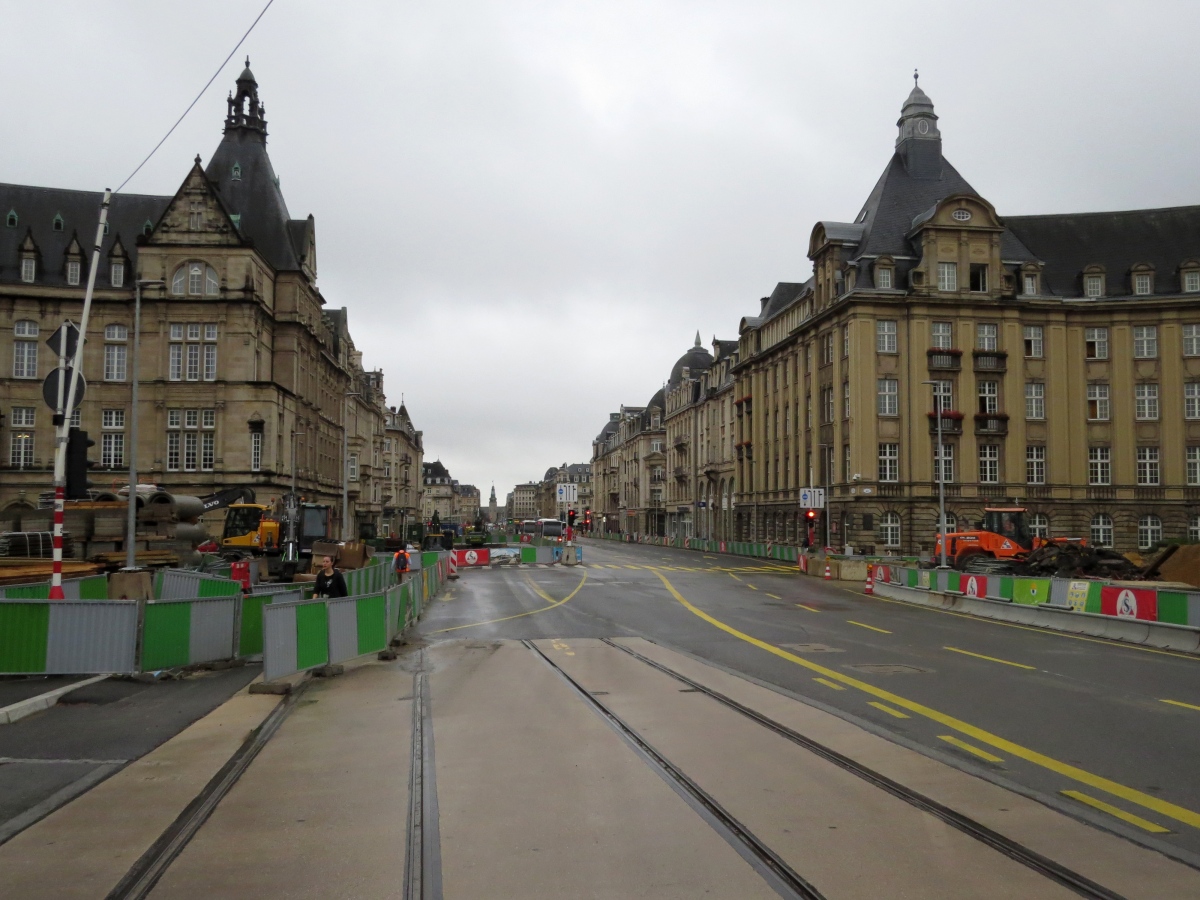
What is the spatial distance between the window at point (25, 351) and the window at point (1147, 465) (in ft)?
220

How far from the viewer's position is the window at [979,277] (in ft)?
180

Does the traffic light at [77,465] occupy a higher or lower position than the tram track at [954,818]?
higher

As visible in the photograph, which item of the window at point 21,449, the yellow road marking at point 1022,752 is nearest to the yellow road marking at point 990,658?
the yellow road marking at point 1022,752

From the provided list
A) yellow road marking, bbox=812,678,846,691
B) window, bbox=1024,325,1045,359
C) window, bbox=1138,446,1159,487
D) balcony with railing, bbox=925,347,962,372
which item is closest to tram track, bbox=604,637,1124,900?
yellow road marking, bbox=812,678,846,691

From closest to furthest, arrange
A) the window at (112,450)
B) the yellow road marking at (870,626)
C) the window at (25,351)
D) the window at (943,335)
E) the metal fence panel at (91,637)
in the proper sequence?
the metal fence panel at (91,637) → the yellow road marking at (870,626) → the window at (112,450) → the window at (943,335) → the window at (25,351)

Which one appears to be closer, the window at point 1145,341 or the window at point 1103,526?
the window at point 1103,526

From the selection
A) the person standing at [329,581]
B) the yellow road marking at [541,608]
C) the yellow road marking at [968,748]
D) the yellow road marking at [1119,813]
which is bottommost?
the yellow road marking at [541,608]

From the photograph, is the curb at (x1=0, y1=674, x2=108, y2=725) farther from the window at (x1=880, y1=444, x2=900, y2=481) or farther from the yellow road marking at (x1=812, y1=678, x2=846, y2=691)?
the window at (x1=880, y1=444, x2=900, y2=481)

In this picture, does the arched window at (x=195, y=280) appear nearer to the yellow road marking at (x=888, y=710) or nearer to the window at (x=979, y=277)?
the window at (x=979, y=277)

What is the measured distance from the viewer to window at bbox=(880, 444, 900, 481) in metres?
53.5

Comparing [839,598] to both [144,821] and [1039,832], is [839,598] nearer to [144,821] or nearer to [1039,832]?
[1039,832]

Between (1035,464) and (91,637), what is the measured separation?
176 feet

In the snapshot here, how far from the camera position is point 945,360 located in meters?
54.2

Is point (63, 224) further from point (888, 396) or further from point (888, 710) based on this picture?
point (888, 710)
